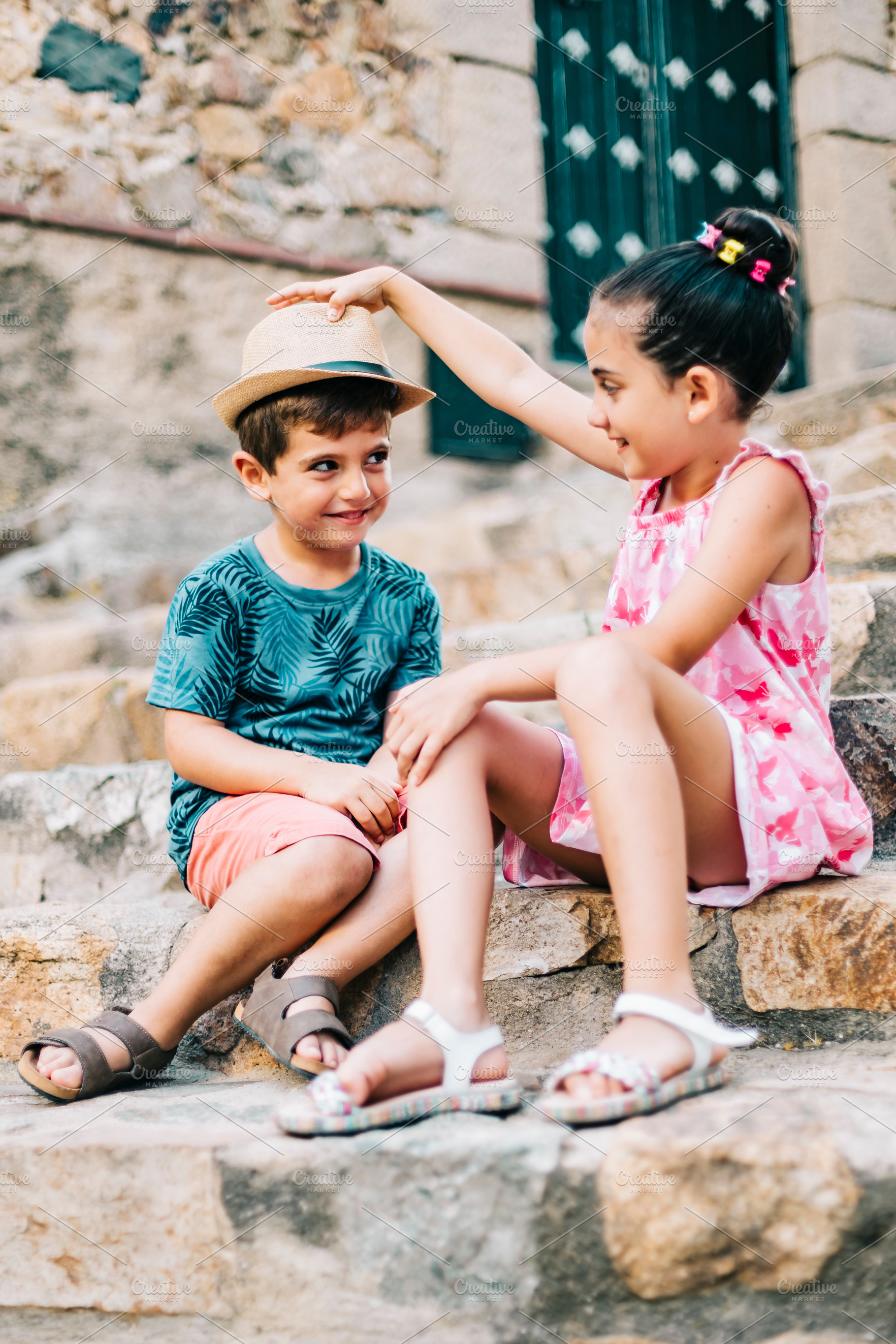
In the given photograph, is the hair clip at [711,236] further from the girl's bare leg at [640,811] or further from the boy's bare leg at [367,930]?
the boy's bare leg at [367,930]

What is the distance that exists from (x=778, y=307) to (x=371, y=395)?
0.59 m

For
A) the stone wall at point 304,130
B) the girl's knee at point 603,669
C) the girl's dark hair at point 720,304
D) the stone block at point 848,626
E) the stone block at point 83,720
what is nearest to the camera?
the girl's knee at point 603,669

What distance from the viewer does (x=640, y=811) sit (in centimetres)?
114

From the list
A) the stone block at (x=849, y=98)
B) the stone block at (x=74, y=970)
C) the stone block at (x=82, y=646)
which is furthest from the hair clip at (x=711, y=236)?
the stone block at (x=849, y=98)

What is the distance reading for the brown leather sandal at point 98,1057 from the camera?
130cm

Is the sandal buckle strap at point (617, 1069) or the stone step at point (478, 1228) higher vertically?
the sandal buckle strap at point (617, 1069)

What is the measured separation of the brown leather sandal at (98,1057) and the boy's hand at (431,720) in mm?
469

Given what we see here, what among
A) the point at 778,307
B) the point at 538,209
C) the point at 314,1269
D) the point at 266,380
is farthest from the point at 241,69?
the point at 314,1269

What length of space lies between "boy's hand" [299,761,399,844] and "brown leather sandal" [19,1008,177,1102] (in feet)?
1.19

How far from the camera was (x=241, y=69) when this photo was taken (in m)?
3.83

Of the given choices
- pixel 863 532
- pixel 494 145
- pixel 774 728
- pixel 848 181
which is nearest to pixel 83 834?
pixel 774 728

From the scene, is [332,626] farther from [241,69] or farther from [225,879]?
[241,69]

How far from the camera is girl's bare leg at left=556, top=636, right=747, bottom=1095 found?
108 cm

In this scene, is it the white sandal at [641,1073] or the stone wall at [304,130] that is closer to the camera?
the white sandal at [641,1073]
